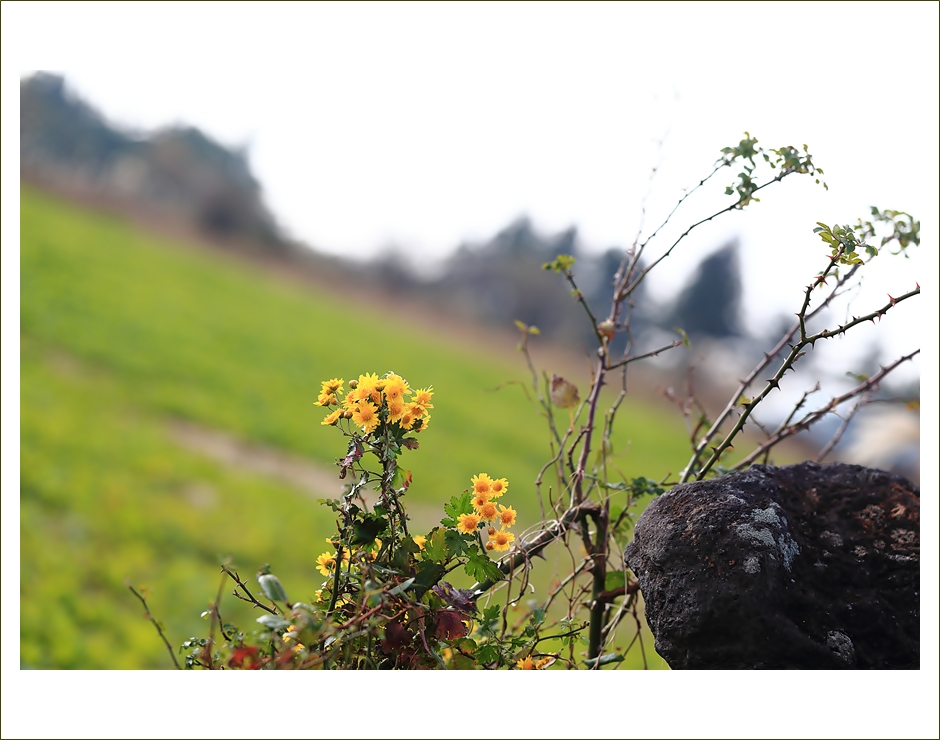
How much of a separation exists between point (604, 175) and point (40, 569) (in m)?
4.10

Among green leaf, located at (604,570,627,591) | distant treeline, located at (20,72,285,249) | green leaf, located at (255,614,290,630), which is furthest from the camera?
distant treeline, located at (20,72,285,249)

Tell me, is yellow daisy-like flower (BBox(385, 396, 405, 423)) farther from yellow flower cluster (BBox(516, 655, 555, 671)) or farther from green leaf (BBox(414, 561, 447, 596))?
yellow flower cluster (BBox(516, 655, 555, 671))

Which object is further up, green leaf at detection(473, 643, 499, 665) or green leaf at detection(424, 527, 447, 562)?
green leaf at detection(424, 527, 447, 562)

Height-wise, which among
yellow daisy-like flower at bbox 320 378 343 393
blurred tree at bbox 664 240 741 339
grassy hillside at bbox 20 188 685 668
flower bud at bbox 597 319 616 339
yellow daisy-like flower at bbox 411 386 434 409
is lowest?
grassy hillside at bbox 20 188 685 668

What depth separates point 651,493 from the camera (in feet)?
4.14

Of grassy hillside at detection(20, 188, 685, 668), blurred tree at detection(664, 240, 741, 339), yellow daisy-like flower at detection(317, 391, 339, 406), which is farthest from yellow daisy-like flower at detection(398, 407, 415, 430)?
blurred tree at detection(664, 240, 741, 339)

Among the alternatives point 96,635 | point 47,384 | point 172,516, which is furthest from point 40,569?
point 47,384

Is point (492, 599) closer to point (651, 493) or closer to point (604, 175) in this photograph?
point (651, 493)

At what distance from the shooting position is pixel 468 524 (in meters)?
1.02

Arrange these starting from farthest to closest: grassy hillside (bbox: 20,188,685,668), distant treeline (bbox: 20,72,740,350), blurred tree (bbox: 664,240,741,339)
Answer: grassy hillside (bbox: 20,188,685,668) < distant treeline (bbox: 20,72,740,350) < blurred tree (bbox: 664,240,741,339)

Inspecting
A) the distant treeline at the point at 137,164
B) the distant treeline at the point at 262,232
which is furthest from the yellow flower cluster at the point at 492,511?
the distant treeline at the point at 137,164

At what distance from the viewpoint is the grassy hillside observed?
360cm

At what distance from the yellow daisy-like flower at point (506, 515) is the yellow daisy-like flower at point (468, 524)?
71 millimetres

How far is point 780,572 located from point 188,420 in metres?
7.57
